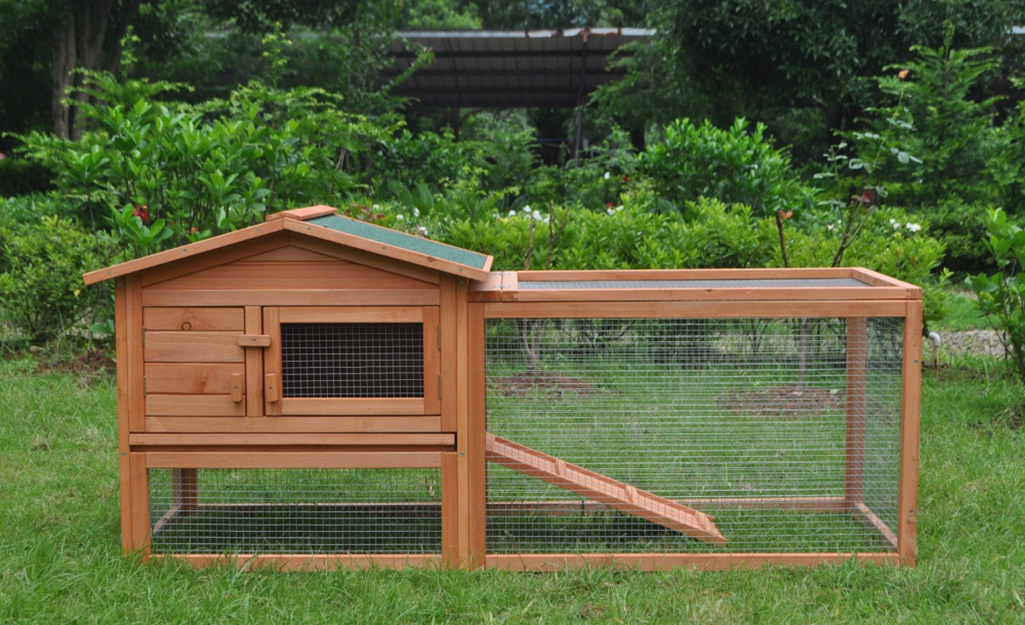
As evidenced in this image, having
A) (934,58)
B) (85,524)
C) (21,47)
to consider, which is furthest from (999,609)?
(21,47)

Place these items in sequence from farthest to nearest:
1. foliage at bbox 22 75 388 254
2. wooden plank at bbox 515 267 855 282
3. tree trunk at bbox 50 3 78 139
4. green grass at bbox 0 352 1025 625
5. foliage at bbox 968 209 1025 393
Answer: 1. tree trunk at bbox 50 3 78 139
2. foliage at bbox 22 75 388 254
3. foliage at bbox 968 209 1025 393
4. wooden plank at bbox 515 267 855 282
5. green grass at bbox 0 352 1025 625

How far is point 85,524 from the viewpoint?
352 cm

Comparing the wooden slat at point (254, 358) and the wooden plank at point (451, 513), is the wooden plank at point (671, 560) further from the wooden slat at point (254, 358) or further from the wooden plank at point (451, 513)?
the wooden slat at point (254, 358)

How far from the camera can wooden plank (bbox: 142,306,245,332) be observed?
3.11 m

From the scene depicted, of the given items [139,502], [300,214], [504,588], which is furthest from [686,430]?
[139,502]

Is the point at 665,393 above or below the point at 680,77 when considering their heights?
below

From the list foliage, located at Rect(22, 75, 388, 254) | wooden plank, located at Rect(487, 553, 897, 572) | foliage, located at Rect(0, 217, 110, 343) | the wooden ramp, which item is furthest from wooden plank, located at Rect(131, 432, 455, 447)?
foliage, located at Rect(0, 217, 110, 343)

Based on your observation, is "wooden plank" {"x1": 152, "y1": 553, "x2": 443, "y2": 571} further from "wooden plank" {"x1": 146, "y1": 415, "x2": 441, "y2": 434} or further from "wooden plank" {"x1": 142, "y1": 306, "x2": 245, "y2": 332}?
"wooden plank" {"x1": 142, "y1": 306, "x2": 245, "y2": 332}

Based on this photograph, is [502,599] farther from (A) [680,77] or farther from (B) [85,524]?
(A) [680,77]

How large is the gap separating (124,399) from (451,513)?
3.76 feet

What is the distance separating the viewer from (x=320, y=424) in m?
3.12

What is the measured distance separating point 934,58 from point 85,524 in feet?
39.3

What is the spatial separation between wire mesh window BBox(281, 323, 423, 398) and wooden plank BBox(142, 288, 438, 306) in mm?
145

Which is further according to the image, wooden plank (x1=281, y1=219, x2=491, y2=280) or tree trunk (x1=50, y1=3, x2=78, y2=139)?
tree trunk (x1=50, y1=3, x2=78, y2=139)
